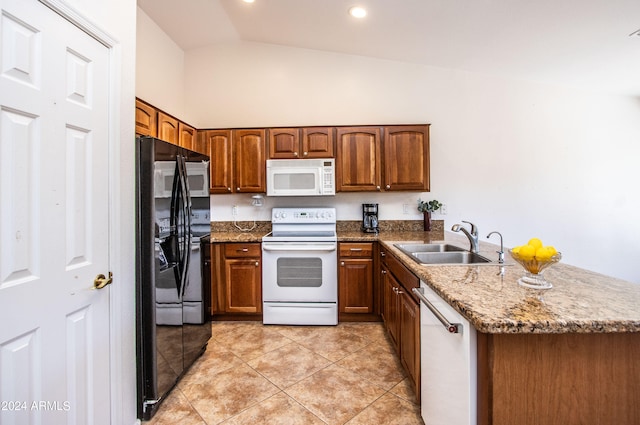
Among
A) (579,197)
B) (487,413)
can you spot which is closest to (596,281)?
(487,413)

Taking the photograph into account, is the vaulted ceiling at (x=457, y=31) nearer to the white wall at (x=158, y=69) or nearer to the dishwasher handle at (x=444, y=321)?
the white wall at (x=158, y=69)

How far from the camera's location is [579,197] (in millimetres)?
3080

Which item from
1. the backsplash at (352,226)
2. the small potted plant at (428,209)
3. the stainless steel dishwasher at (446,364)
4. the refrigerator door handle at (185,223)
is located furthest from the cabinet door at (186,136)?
the small potted plant at (428,209)

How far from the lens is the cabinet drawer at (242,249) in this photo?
2.71 metres

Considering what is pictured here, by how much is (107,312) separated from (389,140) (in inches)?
108

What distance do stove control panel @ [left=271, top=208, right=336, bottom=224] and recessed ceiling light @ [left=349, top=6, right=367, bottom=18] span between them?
1.86m

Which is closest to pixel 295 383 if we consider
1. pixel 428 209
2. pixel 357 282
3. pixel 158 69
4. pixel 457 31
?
pixel 357 282

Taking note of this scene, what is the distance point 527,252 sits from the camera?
106 cm

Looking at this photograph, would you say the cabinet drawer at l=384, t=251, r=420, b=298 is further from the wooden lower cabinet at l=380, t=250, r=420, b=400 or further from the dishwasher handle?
the dishwasher handle

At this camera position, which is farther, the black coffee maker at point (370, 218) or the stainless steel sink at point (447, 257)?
the black coffee maker at point (370, 218)

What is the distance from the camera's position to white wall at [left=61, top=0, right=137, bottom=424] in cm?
133

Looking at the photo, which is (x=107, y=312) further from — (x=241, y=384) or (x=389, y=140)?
(x=389, y=140)

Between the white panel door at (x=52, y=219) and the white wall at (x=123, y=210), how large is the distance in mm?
52

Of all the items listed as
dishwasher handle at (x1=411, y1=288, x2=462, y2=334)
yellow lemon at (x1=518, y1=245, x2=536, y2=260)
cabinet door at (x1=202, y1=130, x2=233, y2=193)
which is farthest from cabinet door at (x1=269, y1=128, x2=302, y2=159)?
yellow lemon at (x1=518, y1=245, x2=536, y2=260)
